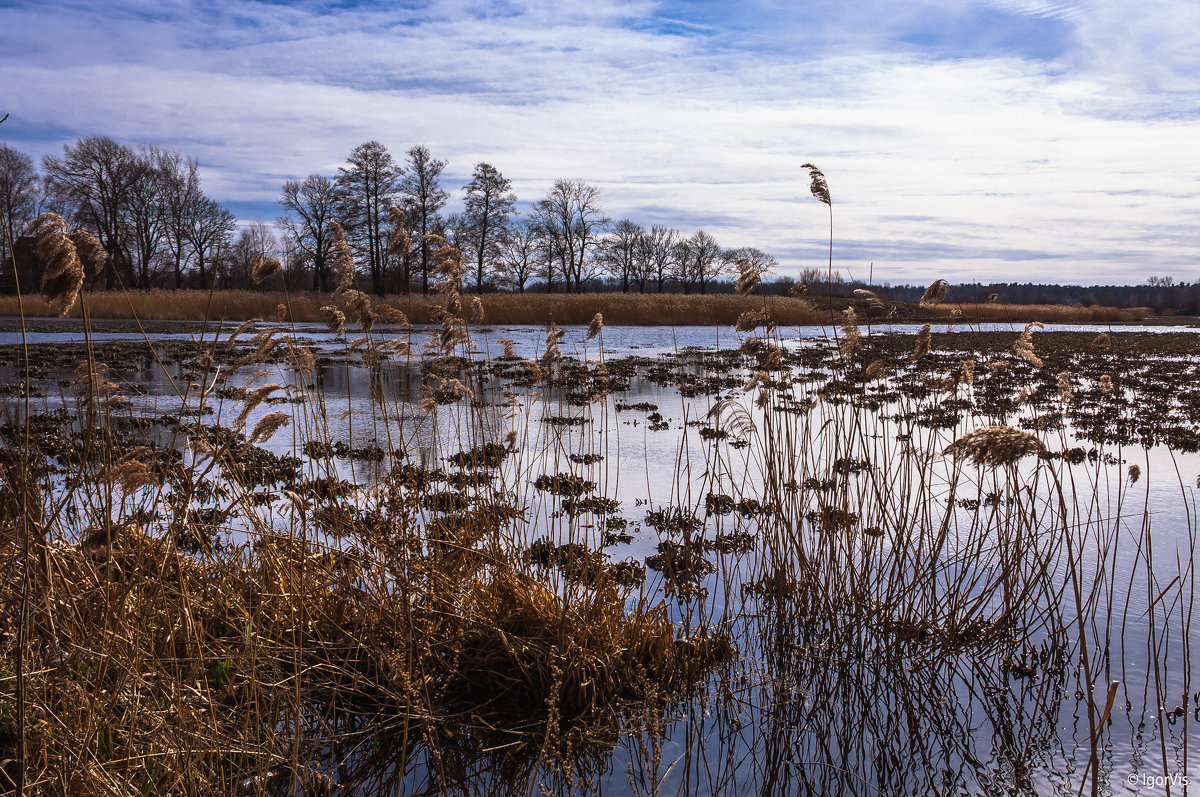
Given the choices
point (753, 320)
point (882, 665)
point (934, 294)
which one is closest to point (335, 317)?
point (753, 320)

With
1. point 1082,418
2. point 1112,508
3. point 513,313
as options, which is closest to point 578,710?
point 1112,508

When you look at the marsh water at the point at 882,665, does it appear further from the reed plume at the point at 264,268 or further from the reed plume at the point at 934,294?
the reed plume at the point at 934,294

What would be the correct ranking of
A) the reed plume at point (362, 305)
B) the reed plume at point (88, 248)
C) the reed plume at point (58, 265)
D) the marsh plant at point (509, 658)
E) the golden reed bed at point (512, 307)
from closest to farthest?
1. the reed plume at point (58, 265)
2. the reed plume at point (88, 248)
3. the marsh plant at point (509, 658)
4. the reed plume at point (362, 305)
5. the golden reed bed at point (512, 307)

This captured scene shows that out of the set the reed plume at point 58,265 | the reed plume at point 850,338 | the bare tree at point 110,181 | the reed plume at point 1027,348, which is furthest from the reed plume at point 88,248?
the bare tree at point 110,181

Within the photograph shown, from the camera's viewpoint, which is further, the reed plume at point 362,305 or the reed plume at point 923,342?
the reed plume at point 923,342

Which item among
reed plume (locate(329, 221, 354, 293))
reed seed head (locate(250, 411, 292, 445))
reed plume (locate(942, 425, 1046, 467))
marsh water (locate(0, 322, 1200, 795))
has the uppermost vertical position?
reed plume (locate(329, 221, 354, 293))

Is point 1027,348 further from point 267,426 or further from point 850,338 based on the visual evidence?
point 267,426

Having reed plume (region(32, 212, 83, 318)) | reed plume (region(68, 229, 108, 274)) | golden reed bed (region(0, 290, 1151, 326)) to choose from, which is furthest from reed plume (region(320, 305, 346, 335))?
golden reed bed (region(0, 290, 1151, 326))

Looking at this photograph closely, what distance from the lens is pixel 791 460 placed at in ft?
13.0

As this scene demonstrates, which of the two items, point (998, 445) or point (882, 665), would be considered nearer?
point (998, 445)

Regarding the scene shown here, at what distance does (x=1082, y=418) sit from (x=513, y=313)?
917 inches

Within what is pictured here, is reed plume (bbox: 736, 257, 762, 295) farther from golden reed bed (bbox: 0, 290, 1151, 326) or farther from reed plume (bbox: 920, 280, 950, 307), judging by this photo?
golden reed bed (bbox: 0, 290, 1151, 326)

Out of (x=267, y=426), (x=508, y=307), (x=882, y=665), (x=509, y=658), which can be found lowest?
(x=882, y=665)

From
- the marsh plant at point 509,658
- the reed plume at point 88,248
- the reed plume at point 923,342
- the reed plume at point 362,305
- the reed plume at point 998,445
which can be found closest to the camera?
the reed plume at point 998,445
